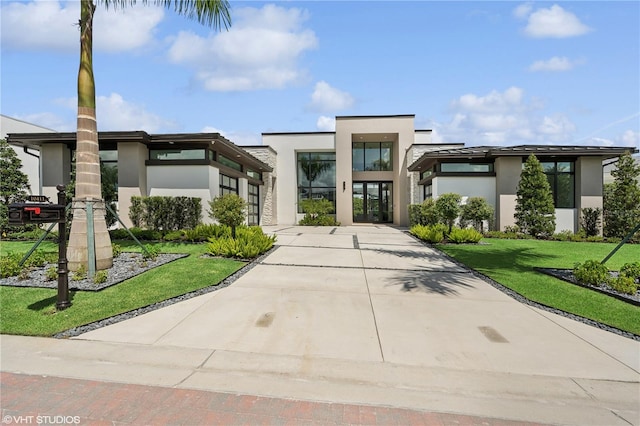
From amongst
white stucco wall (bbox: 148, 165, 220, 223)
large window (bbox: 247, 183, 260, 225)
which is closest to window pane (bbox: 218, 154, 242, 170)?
white stucco wall (bbox: 148, 165, 220, 223)

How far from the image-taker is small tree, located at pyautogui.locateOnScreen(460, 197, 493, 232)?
15.6 m

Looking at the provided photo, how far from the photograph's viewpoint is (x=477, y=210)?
1562 cm

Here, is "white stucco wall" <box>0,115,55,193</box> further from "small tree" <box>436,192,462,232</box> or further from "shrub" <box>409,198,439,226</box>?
"small tree" <box>436,192,462,232</box>

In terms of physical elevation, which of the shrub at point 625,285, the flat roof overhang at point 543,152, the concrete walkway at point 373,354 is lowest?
the concrete walkway at point 373,354

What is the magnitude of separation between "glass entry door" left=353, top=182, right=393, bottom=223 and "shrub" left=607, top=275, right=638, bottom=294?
19794 millimetres

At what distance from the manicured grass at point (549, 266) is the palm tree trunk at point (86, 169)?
9.65m

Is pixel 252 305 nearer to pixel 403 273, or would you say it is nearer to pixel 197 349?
pixel 197 349

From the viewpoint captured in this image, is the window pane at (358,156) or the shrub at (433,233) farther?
the window pane at (358,156)

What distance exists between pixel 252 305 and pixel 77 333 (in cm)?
253

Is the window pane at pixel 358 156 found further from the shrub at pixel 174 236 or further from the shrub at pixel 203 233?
the shrub at pixel 174 236

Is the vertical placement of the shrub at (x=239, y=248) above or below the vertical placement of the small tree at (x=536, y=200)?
below

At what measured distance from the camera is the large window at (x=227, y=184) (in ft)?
53.3

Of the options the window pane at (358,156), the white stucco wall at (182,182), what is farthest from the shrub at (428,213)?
the white stucco wall at (182,182)

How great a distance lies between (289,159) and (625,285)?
21463mm
